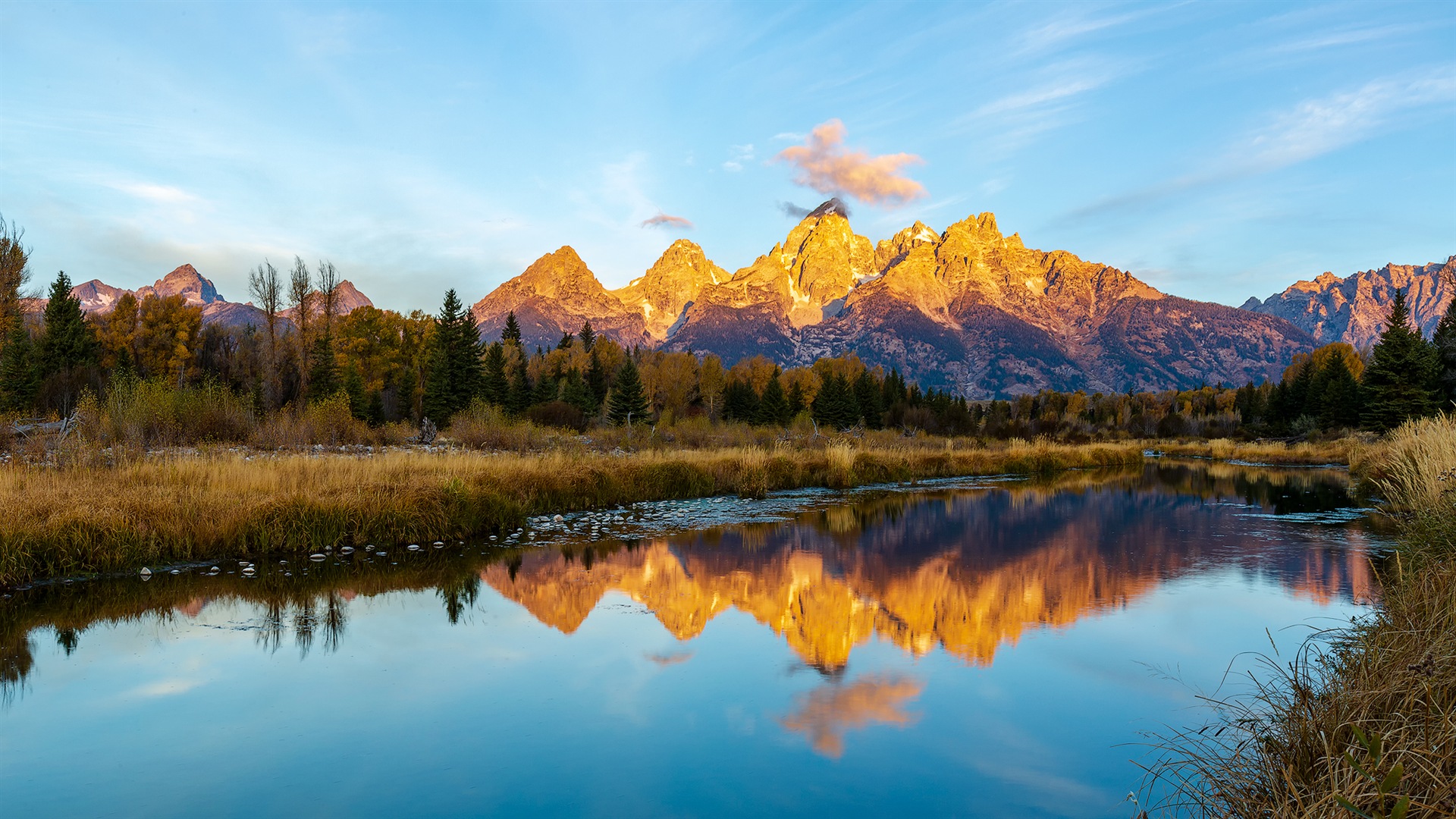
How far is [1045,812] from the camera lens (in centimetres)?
529

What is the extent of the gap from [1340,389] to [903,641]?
69.2 m

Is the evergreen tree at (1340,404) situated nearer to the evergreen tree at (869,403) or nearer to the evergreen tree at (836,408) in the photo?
the evergreen tree at (869,403)

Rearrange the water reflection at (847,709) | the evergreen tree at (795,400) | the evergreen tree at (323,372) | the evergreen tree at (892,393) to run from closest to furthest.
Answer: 1. the water reflection at (847,709)
2. the evergreen tree at (323,372)
3. the evergreen tree at (892,393)
4. the evergreen tree at (795,400)

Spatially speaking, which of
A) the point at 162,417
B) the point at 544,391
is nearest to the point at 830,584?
the point at 162,417

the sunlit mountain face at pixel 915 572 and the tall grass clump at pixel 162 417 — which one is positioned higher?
the tall grass clump at pixel 162 417

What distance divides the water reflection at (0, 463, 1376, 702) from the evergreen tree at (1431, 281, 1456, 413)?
2727 centimetres

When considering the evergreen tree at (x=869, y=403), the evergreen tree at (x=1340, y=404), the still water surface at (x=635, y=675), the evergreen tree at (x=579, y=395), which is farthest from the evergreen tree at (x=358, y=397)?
the evergreen tree at (x=1340, y=404)

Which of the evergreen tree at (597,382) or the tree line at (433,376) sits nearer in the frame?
the tree line at (433,376)

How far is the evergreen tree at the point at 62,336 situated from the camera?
158ft

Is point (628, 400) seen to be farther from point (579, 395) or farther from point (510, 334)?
point (510, 334)

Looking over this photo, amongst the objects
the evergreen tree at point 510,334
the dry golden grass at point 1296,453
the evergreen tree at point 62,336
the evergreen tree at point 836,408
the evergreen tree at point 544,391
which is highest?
the evergreen tree at point 510,334

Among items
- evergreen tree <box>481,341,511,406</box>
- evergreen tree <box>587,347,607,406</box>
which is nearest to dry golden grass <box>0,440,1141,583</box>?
evergreen tree <box>481,341,511,406</box>

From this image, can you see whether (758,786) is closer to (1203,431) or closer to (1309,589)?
(1309,589)

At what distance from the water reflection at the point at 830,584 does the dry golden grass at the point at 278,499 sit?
0.68m
